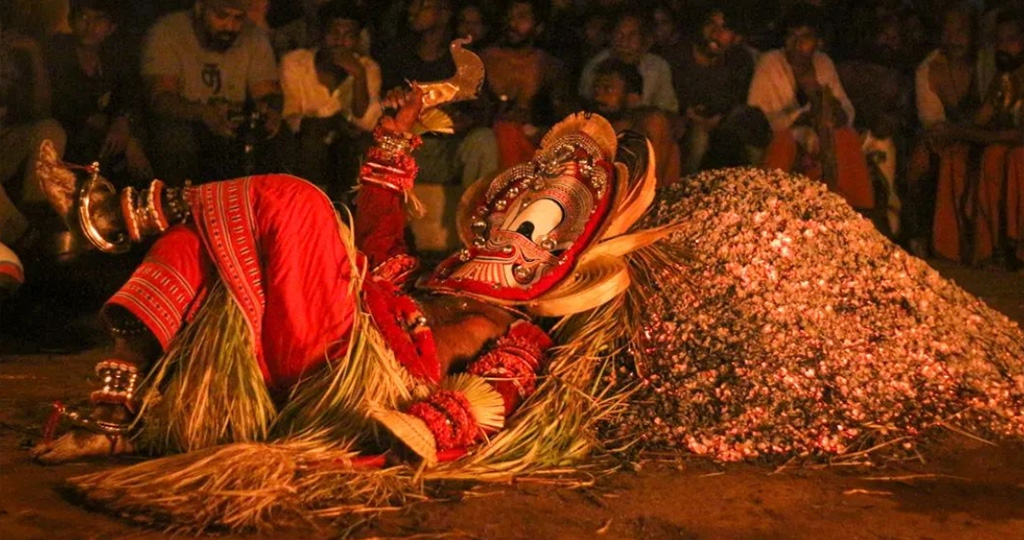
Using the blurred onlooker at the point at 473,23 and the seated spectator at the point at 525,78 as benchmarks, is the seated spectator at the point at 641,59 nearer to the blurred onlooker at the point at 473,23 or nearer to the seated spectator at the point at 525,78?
the seated spectator at the point at 525,78

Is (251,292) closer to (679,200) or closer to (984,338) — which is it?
(679,200)

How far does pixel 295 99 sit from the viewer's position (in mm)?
7363

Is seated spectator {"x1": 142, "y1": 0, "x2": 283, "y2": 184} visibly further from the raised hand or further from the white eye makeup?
the white eye makeup

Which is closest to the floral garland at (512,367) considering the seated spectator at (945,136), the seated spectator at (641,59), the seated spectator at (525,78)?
the seated spectator at (525,78)

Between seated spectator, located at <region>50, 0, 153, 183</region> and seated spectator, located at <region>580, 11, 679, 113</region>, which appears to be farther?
seated spectator, located at <region>580, 11, 679, 113</region>

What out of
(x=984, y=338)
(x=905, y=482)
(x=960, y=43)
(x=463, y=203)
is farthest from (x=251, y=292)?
(x=960, y=43)

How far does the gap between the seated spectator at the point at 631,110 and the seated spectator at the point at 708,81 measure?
0.82 ft

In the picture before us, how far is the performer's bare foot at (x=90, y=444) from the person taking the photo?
3.26 m

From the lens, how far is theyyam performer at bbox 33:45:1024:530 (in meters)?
3.23

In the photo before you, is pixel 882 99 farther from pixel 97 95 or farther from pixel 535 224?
pixel 535 224

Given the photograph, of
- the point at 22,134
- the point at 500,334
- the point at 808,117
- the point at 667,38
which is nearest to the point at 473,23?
the point at 667,38

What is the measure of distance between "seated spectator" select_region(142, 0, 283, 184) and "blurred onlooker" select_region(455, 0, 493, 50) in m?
1.28

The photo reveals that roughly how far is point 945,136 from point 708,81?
1.75 meters

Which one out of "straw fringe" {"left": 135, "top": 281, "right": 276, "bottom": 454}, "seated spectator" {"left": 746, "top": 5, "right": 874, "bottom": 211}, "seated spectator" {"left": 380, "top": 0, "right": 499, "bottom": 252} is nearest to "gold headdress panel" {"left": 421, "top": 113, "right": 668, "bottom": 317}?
"straw fringe" {"left": 135, "top": 281, "right": 276, "bottom": 454}
